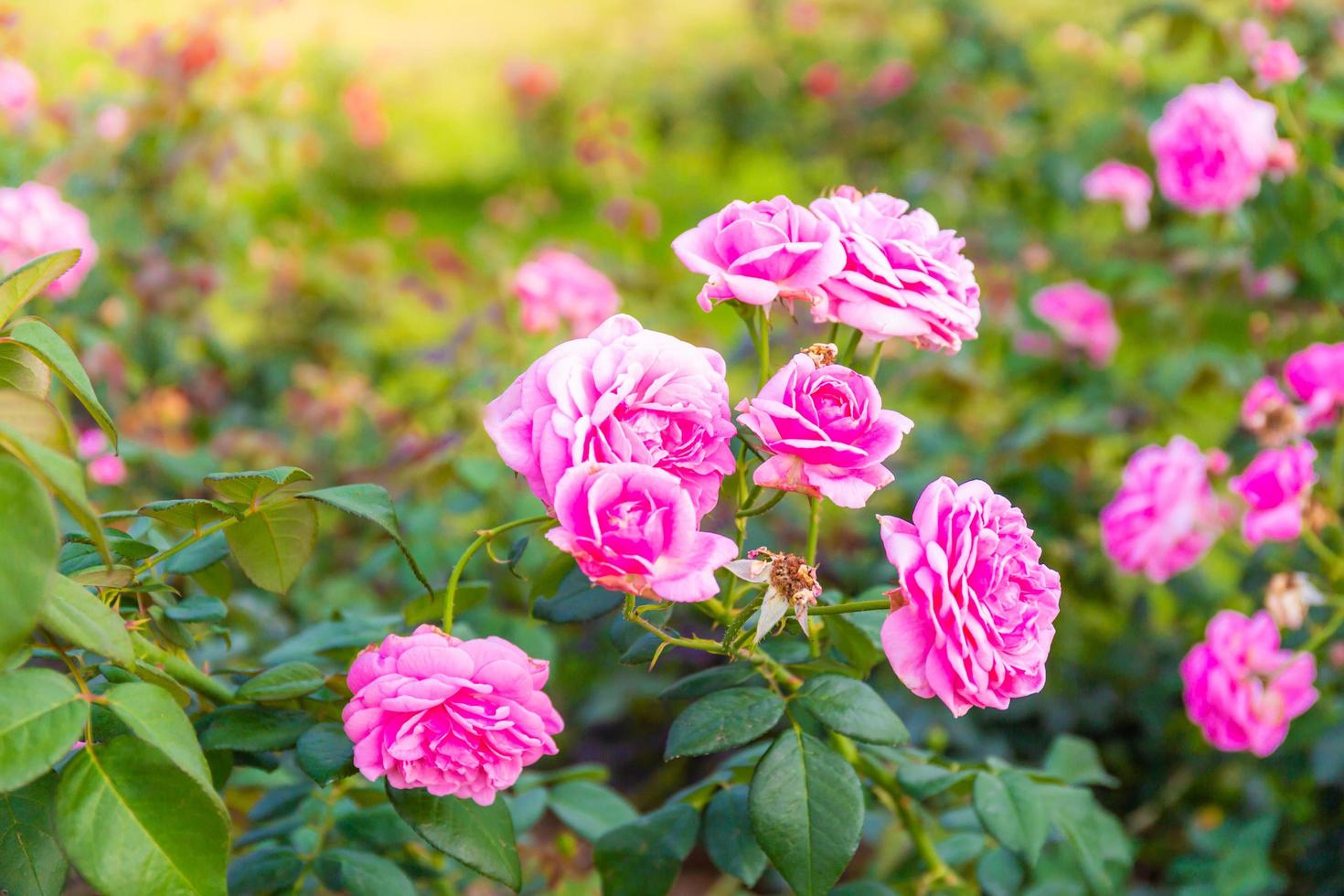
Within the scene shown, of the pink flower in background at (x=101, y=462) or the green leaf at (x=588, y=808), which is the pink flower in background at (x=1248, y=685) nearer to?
the green leaf at (x=588, y=808)

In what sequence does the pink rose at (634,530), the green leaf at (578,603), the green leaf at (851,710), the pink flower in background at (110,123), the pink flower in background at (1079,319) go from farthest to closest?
the pink flower in background at (110,123)
the pink flower in background at (1079,319)
the green leaf at (578,603)
the green leaf at (851,710)
the pink rose at (634,530)

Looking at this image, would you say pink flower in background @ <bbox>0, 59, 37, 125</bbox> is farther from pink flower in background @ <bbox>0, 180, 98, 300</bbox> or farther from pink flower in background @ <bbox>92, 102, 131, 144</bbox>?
pink flower in background @ <bbox>0, 180, 98, 300</bbox>

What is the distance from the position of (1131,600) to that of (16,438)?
6.01 ft

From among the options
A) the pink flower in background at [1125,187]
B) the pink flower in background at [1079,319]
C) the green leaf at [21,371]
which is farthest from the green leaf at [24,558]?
the pink flower in background at [1125,187]

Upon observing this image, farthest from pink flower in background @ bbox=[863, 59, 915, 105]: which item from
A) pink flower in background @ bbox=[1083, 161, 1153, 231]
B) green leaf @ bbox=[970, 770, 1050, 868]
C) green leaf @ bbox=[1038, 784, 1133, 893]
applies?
green leaf @ bbox=[970, 770, 1050, 868]

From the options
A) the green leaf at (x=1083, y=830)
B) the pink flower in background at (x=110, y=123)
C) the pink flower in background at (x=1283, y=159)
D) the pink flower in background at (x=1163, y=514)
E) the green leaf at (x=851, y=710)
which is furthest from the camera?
the pink flower in background at (x=110, y=123)

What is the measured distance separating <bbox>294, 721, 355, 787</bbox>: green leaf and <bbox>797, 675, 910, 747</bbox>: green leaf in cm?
30

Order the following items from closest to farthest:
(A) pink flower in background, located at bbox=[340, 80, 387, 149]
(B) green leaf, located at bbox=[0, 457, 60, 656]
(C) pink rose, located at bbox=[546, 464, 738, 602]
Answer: (B) green leaf, located at bbox=[0, 457, 60, 656] < (C) pink rose, located at bbox=[546, 464, 738, 602] < (A) pink flower in background, located at bbox=[340, 80, 387, 149]

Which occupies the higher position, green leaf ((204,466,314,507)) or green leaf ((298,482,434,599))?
green leaf ((204,466,314,507))

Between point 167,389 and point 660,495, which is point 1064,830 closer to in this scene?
point 660,495

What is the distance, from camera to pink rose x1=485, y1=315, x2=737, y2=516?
0.68 m

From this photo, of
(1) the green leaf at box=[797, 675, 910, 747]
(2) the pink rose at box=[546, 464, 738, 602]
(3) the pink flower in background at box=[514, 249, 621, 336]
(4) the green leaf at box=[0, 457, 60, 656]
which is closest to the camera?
(4) the green leaf at box=[0, 457, 60, 656]

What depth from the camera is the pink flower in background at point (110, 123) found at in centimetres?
220

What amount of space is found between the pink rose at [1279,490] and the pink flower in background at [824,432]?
0.74 metres
